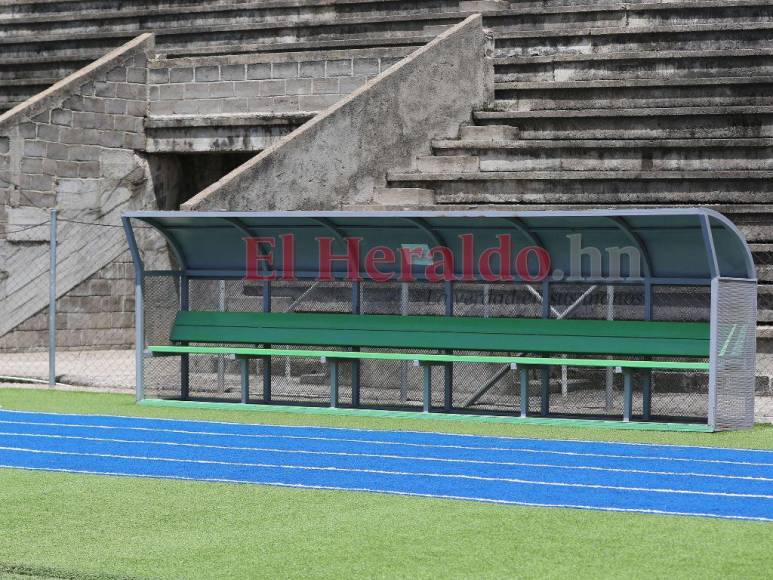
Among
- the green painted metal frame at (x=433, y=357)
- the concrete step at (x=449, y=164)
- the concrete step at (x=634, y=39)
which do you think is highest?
the concrete step at (x=634, y=39)

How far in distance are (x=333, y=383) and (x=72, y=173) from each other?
7.96 metres

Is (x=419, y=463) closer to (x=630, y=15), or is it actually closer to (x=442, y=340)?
(x=442, y=340)

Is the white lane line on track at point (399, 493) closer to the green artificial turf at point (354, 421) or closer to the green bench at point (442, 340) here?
the green artificial turf at point (354, 421)

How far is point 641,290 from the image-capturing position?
14227mm

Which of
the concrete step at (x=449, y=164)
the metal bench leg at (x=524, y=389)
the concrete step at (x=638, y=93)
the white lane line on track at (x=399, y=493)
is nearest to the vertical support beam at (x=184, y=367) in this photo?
the metal bench leg at (x=524, y=389)

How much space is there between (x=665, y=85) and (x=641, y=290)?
6101 mm

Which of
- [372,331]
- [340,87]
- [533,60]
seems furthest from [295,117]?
[372,331]

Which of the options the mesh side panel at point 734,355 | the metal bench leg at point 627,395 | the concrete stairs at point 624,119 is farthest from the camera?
the concrete stairs at point 624,119

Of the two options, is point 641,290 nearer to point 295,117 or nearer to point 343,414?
point 343,414

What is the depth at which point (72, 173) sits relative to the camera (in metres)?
20.8

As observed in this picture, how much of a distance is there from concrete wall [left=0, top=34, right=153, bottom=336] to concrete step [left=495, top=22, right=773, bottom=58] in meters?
5.34

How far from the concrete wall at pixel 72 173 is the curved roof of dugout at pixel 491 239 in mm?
4346

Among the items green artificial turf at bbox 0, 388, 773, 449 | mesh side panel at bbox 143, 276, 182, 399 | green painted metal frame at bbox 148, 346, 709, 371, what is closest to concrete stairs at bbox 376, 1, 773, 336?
green painted metal frame at bbox 148, 346, 709, 371

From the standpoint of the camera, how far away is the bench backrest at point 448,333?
43.3ft
